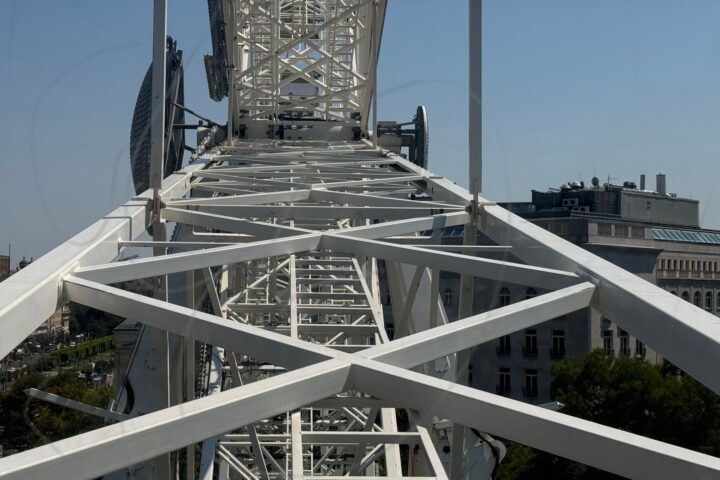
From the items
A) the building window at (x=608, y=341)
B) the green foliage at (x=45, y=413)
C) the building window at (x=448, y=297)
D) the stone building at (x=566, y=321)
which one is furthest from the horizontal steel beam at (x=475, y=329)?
the building window at (x=448, y=297)

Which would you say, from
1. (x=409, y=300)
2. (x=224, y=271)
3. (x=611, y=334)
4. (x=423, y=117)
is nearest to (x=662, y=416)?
(x=611, y=334)

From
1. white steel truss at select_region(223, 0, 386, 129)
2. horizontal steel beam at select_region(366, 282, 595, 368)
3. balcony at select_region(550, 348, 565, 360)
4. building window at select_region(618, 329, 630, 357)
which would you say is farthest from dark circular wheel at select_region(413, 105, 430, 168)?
balcony at select_region(550, 348, 565, 360)

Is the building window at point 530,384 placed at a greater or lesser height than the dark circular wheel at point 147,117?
lesser

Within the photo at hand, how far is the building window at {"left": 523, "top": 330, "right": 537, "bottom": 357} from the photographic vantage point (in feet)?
192

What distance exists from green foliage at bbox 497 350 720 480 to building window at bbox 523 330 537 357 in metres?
8.24

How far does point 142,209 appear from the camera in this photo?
10570 mm

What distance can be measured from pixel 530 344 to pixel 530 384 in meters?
2.14

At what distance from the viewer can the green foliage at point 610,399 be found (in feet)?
140

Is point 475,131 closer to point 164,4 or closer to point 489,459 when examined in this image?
point 164,4

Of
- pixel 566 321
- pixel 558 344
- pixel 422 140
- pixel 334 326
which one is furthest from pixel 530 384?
pixel 334 326

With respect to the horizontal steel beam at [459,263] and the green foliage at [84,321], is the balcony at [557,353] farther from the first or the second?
the horizontal steel beam at [459,263]

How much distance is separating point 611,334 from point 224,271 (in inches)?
1664

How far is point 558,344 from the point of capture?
5706 centimetres

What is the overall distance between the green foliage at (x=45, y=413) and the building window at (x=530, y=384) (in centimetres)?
3063
